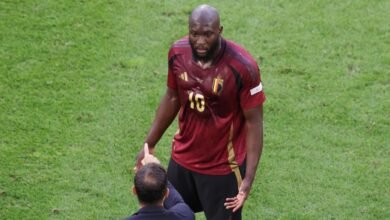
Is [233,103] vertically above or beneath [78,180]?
above

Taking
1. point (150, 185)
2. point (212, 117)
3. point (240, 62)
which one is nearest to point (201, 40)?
point (240, 62)

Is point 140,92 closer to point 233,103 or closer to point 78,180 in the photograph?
point 78,180

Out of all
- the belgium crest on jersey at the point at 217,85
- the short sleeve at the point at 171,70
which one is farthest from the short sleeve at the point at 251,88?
the short sleeve at the point at 171,70

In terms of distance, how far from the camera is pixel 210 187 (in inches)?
292

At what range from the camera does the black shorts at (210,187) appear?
741 cm

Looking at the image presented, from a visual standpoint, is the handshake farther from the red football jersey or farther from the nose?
the nose

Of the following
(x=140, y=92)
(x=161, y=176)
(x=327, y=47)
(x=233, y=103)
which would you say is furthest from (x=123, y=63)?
(x=161, y=176)

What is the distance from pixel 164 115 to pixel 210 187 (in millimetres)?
667

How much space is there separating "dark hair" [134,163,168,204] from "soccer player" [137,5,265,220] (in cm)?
111

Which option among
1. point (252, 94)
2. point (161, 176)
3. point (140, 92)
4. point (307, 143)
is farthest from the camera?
point (140, 92)

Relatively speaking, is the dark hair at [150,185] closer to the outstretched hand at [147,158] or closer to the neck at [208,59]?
the outstretched hand at [147,158]

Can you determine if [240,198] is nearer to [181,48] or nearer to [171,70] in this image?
[171,70]

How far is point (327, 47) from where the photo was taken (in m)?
11.6

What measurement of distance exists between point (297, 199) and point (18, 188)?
258 cm
